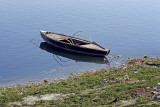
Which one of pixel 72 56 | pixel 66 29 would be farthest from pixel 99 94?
pixel 66 29

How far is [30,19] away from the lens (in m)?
53.2

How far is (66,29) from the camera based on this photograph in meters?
48.0

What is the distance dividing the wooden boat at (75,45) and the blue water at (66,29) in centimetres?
200

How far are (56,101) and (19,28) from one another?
31.6 meters

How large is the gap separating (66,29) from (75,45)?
12070 millimetres

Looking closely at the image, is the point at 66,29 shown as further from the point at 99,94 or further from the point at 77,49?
the point at 99,94

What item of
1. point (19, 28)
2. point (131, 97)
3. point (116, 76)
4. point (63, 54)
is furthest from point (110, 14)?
point (131, 97)

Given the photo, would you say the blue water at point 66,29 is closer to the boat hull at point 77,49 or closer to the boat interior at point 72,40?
the boat hull at point 77,49

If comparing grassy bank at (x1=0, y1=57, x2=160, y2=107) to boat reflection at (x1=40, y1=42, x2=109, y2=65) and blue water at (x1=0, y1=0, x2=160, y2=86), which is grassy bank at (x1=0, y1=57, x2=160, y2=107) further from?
boat reflection at (x1=40, y1=42, x2=109, y2=65)

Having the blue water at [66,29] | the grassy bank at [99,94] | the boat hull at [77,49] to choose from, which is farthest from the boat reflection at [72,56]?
the grassy bank at [99,94]

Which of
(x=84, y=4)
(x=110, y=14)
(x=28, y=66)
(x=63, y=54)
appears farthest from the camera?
(x=84, y=4)

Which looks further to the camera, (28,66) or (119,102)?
(28,66)

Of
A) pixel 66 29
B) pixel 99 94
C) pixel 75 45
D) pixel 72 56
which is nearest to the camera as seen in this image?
pixel 99 94

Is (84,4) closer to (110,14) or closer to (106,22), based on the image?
(110,14)
